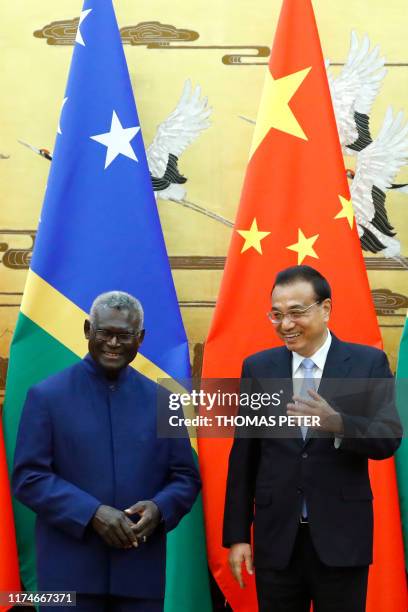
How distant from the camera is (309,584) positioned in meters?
2.06

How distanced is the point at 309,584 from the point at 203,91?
2.08 m

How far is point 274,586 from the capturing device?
206 cm

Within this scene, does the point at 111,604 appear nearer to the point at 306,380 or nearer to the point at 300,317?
the point at 306,380

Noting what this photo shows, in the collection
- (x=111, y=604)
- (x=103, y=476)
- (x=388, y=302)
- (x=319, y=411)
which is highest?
(x=388, y=302)

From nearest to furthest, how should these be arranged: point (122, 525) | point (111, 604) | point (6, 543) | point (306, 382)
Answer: point (122, 525) < point (111, 604) < point (306, 382) < point (6, 543)

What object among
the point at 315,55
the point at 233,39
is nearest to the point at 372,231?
the point at 315,55

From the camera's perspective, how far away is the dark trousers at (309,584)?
6.61 ft

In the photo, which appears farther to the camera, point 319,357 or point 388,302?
point 388,302

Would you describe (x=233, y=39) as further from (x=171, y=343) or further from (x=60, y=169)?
(x=171, y=343)

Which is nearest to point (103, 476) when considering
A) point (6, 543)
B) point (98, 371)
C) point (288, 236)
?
point (98, 371)

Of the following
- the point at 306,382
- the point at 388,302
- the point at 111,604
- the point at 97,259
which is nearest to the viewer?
the point at 111,604

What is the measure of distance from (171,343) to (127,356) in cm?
94

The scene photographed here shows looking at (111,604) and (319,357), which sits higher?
(319,357)

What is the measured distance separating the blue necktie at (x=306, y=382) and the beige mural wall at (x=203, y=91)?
127 cm
